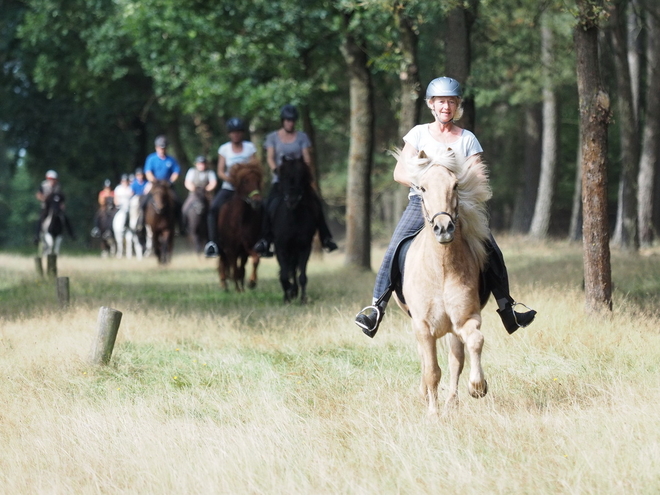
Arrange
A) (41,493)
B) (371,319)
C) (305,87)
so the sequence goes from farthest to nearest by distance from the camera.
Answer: (305,87) → (371,319) → (41,493)

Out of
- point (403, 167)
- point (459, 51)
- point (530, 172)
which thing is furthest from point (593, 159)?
point (530, 172)

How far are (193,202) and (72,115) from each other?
18.5 m

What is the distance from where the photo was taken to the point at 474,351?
23.3ft

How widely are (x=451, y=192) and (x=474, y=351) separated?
1043 mm

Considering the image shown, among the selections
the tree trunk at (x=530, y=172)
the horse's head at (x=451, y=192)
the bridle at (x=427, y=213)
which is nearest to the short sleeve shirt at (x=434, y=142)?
the horse's head at (x=451, y=192)

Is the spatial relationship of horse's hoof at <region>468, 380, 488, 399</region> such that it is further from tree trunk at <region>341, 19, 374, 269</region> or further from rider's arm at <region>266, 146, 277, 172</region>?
tree trunk at <region>341, 19, 374, 269</region>

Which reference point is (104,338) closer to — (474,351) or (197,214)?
(474,351)

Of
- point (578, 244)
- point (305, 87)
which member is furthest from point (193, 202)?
point (578, 244)

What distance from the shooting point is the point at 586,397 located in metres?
8.02

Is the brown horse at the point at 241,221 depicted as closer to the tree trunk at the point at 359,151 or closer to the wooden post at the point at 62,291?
the tree trunk at the point at 359,151

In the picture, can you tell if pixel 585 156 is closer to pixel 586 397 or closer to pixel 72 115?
pixel 586 397

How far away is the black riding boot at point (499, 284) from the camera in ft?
26.0

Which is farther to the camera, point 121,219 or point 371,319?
point 121,219

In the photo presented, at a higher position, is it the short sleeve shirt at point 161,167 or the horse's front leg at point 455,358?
the short sleeve shirt at point 161,167
